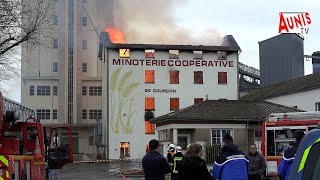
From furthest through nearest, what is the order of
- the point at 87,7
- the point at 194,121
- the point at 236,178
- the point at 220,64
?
the point at 87,7, the point at 220,64, the point at 194,121, the point at 236,178

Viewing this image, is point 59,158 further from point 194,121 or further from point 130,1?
point 130,1

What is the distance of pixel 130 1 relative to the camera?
46906 millimetres

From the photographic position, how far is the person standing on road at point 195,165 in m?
7.78

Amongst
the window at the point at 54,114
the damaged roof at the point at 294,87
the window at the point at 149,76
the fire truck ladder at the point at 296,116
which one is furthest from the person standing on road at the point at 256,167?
the window at the point at 54,114

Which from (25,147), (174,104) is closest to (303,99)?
(174,104)

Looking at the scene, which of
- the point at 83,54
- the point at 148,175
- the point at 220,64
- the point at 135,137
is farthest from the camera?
the point at 83,54

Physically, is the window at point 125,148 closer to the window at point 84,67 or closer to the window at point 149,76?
the window at point 149,76

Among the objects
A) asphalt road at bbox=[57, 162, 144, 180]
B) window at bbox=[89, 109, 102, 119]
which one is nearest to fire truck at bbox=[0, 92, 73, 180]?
asphalt road at bbox=[57, 162, 144, 180]

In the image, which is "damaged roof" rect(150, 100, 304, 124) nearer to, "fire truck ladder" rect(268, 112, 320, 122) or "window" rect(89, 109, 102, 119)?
"fire truck ladder" rect(268, 112, 320, 122)

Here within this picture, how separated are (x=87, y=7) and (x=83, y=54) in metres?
7.58

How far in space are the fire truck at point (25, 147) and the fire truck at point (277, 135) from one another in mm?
8339

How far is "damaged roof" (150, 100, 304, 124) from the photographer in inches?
1414

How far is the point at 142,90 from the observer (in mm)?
56281

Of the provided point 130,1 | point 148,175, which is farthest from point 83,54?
point 148,175
